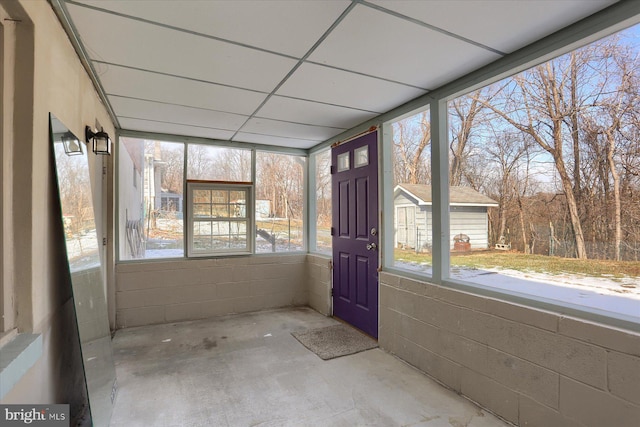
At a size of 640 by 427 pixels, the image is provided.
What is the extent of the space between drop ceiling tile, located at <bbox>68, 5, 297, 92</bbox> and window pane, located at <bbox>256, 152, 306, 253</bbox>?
2.20 meters

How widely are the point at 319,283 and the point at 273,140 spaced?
2.07m

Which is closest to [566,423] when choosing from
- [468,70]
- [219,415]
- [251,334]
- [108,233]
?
[219,415]

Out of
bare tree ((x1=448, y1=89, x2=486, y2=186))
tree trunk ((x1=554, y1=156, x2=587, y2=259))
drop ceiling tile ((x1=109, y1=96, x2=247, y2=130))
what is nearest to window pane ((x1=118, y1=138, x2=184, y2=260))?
drop ceiling tile ((x1=109, y1=96, x2=247, y2=130))

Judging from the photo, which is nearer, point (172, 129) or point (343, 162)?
point (172, 129)

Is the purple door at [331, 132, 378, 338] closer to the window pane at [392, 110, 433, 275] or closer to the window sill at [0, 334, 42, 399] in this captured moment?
the window pane at [392, 110, 433, 275]

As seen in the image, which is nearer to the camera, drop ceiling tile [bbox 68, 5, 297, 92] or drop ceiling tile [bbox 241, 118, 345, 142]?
drop ceiling tile [bbox 68, 5, 297, 92]

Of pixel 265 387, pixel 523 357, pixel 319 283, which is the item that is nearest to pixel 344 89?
pixel 523 357

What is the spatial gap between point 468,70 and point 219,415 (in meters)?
2.95

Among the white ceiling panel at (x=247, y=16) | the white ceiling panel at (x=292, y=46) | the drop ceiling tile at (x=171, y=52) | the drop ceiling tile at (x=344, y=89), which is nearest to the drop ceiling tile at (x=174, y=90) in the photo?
the white ceiling panel at (x=292, y=46)

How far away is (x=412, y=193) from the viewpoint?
303cm

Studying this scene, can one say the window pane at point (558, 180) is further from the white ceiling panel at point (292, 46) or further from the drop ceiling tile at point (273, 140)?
the drop ceiling tile at point (273, 140)

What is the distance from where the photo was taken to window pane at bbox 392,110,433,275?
2.81 meters

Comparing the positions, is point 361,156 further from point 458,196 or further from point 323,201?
point 458,196

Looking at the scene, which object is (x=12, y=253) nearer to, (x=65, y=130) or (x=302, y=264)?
(x=65, y=130)
